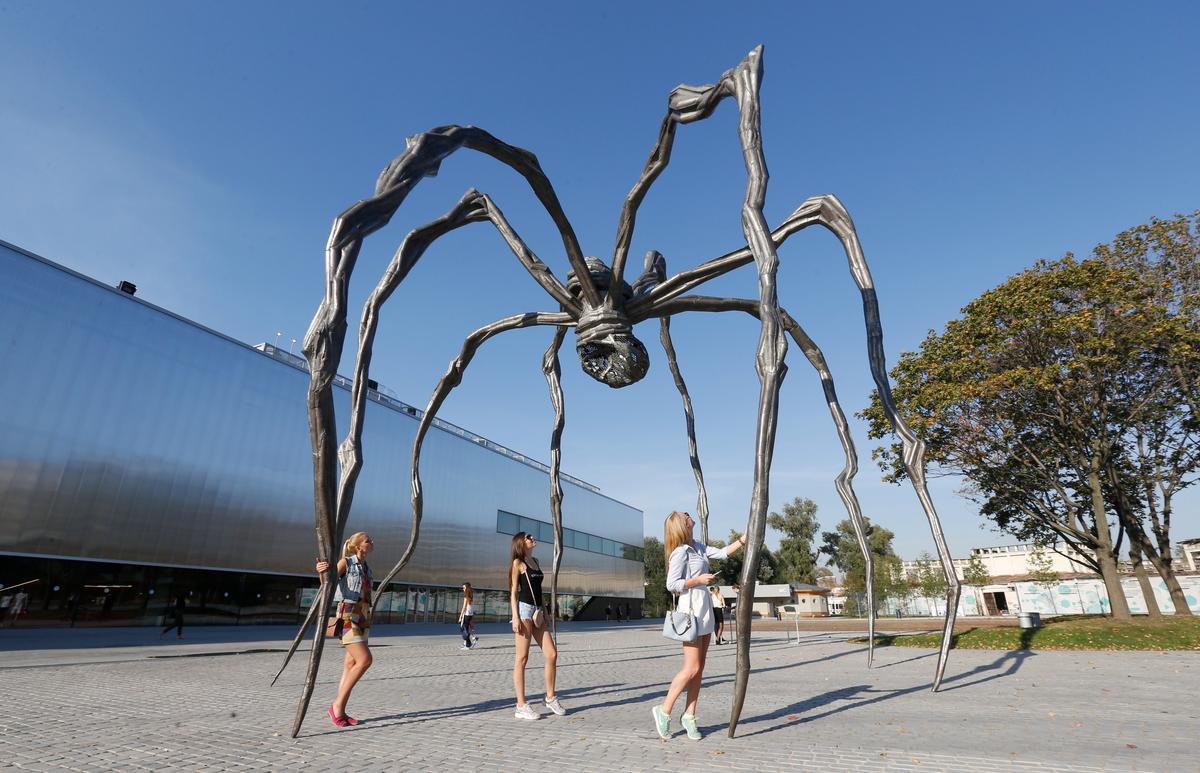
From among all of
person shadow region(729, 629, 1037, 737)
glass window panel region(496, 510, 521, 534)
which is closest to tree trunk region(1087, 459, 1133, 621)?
person shadow region(729, 629, 1037, 737)

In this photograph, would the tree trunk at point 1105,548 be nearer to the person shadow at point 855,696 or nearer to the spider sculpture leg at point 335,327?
the person shadow at point 855,696

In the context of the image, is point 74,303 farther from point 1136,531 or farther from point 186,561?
point 1136,531

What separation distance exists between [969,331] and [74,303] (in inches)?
932

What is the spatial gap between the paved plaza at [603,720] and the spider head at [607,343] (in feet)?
9.32

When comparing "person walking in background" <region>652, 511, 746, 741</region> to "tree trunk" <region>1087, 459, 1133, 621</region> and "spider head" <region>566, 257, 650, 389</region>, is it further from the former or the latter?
"tree trunk" <region>1087, 459, 1133, 621</region>

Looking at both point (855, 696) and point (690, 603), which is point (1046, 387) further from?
point (690, 603)

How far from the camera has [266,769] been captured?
3182 millimetres

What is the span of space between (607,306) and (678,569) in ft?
8.11

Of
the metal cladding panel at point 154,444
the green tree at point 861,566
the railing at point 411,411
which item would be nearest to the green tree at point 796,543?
the green tree at point 861,566

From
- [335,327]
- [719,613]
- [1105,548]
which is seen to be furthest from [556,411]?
[1105,548]

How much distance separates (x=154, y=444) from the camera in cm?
1764

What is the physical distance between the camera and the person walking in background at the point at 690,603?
3.84m

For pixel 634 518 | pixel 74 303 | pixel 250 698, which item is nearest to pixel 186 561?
pixel 74 303

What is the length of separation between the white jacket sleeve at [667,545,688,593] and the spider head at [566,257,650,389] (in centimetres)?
187
